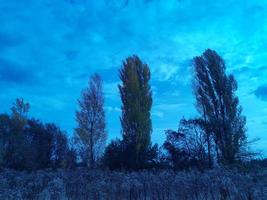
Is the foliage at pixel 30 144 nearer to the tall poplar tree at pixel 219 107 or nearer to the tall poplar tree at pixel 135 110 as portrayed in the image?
the tall poplar tree at pixel 135 110

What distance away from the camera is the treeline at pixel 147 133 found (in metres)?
23.1

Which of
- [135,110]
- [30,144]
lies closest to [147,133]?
[135,110]

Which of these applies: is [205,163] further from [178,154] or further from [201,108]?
[201,108]

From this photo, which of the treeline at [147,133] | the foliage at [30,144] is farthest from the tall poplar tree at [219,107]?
the foliage at [30,144]

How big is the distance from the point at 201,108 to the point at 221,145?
3540 mm

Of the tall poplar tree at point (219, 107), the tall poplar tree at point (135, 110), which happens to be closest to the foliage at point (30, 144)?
the tall poplar tree at point (135, 110)

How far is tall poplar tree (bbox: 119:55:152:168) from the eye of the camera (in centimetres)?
2412

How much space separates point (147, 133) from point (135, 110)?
6.42 feet

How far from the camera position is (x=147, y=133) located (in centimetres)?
2528

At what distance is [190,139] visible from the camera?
925 inches

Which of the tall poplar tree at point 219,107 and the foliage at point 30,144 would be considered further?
the foliage at point 30,144

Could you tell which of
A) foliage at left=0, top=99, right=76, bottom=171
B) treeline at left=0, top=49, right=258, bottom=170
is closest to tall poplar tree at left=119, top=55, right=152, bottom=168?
treeline at left=0, top=49, right=258, bottom=170

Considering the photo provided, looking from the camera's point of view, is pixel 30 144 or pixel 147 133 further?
pixel 30 144

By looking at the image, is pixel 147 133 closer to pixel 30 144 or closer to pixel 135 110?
pixel 135 110
